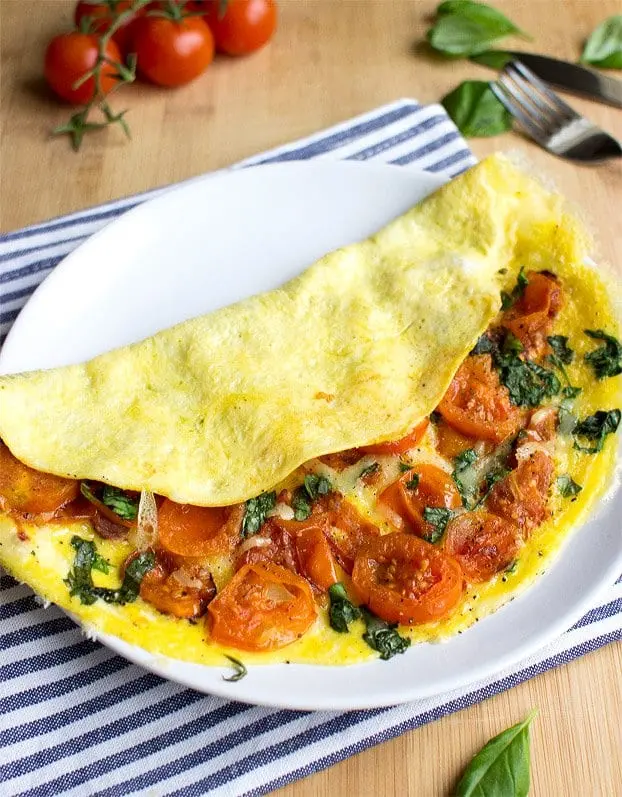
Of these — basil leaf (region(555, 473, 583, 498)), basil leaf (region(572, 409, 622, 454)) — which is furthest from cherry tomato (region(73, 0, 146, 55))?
basil leaf (region(555, 473, 583, 498))

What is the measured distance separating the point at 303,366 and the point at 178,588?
0.98 metres

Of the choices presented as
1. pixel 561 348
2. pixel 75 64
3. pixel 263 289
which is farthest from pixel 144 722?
pixel 75 64

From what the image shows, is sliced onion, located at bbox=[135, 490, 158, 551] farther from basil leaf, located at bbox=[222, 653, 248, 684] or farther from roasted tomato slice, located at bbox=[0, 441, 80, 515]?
basil leaf, located at bbox=[222, 653, 248, 684]

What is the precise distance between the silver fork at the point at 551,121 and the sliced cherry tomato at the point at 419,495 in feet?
8.24

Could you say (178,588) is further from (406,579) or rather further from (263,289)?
(263,289)

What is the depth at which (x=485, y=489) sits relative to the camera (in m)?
3.51

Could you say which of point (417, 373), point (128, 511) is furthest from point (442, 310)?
point (128, 511)

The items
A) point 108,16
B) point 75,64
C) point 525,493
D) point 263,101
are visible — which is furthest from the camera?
point 263,101

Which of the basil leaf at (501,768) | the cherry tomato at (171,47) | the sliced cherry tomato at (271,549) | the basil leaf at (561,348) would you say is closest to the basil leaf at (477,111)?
the cherry tomato at (171,47)

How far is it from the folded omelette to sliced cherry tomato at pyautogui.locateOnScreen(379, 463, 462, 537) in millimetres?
223

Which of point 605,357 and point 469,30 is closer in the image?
point 605,357

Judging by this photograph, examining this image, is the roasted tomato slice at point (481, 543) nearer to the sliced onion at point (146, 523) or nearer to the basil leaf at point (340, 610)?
the basil leaf at point (340, 610)

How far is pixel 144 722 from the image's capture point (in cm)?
324

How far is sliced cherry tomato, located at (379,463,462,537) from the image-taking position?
3398 mm
